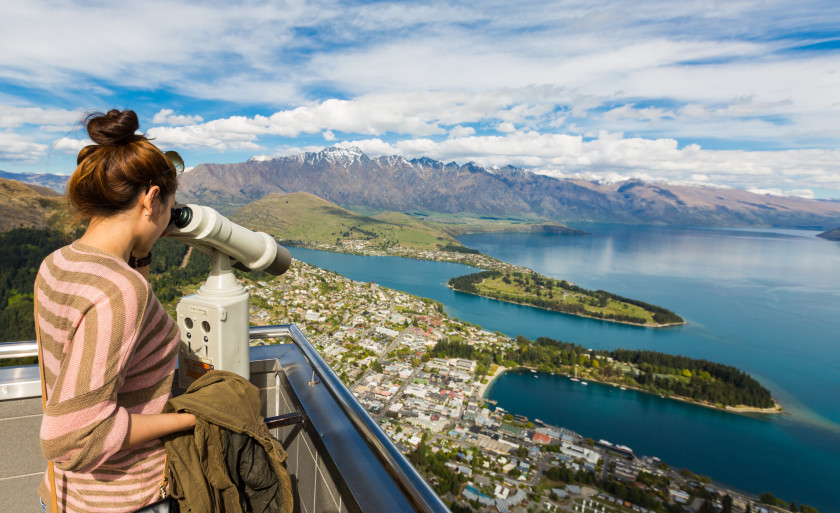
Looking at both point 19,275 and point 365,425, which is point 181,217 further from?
point 19,275

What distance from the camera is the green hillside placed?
5959cm

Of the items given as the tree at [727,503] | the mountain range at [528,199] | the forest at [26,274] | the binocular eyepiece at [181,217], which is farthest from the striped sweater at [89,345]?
the mountain range at [528,199]

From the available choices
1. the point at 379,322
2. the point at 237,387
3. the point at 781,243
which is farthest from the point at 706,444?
the point at 781,243

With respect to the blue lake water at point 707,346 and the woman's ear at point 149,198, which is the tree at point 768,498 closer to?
the blue lake water at point 707,346

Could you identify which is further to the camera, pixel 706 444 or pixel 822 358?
pixel 822 358

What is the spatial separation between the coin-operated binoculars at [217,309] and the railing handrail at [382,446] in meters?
0.23

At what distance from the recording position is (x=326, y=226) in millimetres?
69188

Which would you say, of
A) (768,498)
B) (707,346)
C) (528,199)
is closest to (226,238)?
(768,498)

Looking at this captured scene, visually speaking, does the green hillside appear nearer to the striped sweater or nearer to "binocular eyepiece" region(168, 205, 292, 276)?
"binocular eyepiece" region(168, 205, 292, 276)

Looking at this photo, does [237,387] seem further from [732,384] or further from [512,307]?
[512,307]

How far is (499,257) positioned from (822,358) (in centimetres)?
3221

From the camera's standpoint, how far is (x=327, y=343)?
1748 cm

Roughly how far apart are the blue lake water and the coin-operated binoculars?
15223 millimetres

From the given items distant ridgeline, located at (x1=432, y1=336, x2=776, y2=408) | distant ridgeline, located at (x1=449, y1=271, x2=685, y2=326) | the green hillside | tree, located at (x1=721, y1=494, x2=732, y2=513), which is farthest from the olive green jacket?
the green hillside
